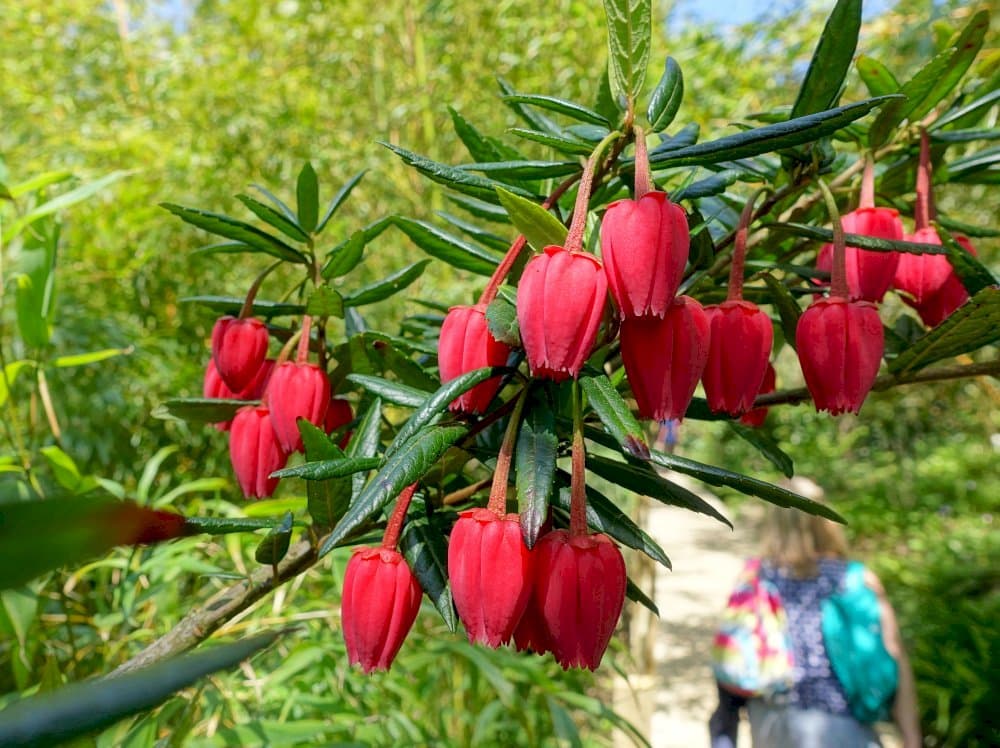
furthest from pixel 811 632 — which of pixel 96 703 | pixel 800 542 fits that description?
pixel 96 703

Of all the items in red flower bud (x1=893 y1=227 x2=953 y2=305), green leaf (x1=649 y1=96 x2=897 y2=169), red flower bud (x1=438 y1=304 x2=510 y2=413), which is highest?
green leaf (x1=649 y1=96 x2=897 y2=169)

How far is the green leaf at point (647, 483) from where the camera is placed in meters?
0.38

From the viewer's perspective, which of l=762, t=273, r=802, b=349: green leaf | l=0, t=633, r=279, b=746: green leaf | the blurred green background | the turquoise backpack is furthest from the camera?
the turquoise backpack

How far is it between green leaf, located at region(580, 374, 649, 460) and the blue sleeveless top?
1700 millimetres

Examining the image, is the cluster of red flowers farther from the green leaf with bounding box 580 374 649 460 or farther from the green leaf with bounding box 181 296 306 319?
the green leaf with bounding box 580 374 649 460

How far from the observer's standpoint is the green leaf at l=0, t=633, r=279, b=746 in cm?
11

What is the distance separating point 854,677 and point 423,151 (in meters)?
1.58

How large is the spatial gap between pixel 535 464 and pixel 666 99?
21 cm

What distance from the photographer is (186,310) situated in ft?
5.68

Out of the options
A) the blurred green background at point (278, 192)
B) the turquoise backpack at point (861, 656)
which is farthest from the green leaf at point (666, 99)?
the turquoise backpack at point (861, 656)

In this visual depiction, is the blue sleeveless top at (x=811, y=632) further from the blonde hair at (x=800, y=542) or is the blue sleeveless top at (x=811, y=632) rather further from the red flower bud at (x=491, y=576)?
the red flower bud at (x=491, y=576)

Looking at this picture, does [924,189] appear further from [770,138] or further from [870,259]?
[770,138]

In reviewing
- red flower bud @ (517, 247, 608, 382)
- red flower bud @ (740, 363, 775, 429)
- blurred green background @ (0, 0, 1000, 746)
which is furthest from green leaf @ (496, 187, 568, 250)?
blurred green background @ (0, 0, 1000, 746)

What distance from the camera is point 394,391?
1.39 ft
